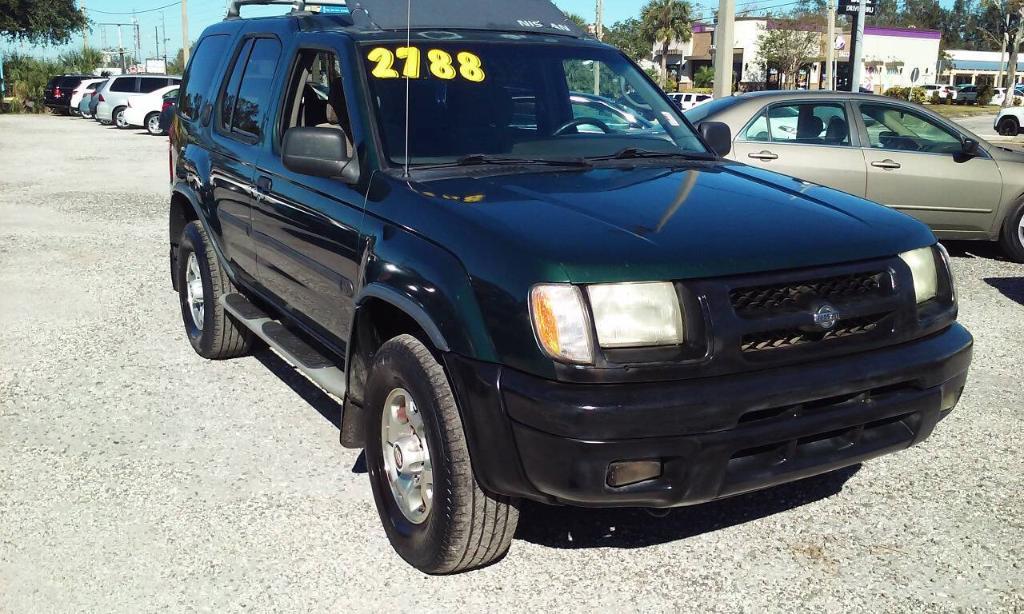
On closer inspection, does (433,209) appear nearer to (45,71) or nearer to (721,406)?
(721,406)

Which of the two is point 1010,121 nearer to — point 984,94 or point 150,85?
point 150,85

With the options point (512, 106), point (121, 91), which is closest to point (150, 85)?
point (121, 91)

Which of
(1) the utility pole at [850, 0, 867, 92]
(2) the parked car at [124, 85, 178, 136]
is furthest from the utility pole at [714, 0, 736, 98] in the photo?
(2) the parked car at [124, 85, 178, 136]

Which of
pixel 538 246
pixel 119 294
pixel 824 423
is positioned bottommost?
pixel 119 294

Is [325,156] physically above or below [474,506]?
above

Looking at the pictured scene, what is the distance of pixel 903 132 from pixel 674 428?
7.39 meters

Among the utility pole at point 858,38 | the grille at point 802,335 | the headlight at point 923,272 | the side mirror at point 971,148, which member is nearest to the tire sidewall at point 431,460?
the grille at point 802,335

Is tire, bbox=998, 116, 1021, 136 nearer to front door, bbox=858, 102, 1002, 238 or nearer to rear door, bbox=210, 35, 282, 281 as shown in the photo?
front door, bbox=858, 102, 1002, 238

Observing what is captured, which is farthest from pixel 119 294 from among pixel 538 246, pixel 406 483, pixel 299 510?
pixel 538 246

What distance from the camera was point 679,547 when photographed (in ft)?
12.3

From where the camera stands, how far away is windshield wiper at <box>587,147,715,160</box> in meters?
4.20

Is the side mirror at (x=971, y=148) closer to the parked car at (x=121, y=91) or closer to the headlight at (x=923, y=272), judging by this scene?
the headlight at (x=923, y=272)

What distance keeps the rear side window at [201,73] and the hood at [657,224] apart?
272 centimetres

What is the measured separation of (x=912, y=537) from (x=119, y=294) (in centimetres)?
623
